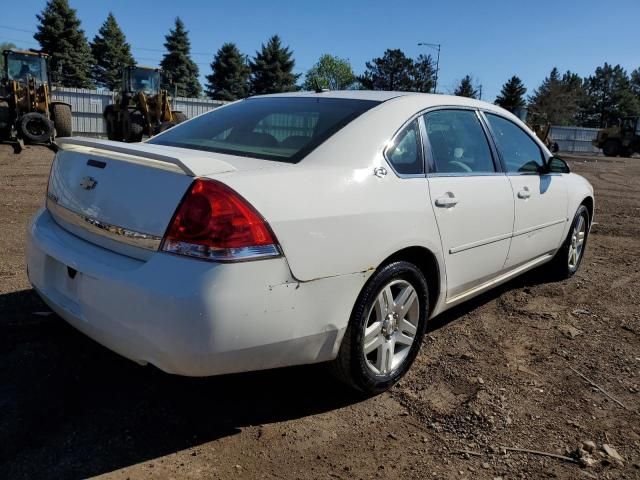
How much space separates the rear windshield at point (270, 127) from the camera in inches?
111

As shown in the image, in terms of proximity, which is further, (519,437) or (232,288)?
(519,437)

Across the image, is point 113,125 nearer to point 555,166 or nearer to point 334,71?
point 555,166

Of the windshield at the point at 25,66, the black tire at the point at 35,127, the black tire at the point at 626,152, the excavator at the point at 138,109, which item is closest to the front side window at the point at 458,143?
the excavator at the point at 138,109

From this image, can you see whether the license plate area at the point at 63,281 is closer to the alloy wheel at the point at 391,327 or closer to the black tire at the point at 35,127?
the alloy wheel at the point at 391,327

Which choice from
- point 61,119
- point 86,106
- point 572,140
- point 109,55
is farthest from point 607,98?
point 61,119

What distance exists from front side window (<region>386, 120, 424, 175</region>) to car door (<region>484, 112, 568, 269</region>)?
3.44 ft

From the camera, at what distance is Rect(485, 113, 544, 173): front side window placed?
3.93 m

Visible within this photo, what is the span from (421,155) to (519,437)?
154 cm

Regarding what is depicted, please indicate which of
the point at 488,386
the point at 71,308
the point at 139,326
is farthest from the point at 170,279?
the point at 488,386

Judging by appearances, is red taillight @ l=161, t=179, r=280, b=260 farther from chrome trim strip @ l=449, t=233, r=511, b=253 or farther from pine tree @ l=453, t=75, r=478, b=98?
pine tree @ l=453, t=75, r=478, b=98

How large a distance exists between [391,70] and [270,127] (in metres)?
65.4

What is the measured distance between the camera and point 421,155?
3.08m

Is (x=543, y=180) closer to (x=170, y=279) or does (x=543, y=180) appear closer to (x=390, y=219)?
(x=390, y=219)

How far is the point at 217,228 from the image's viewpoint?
7.04 feet
